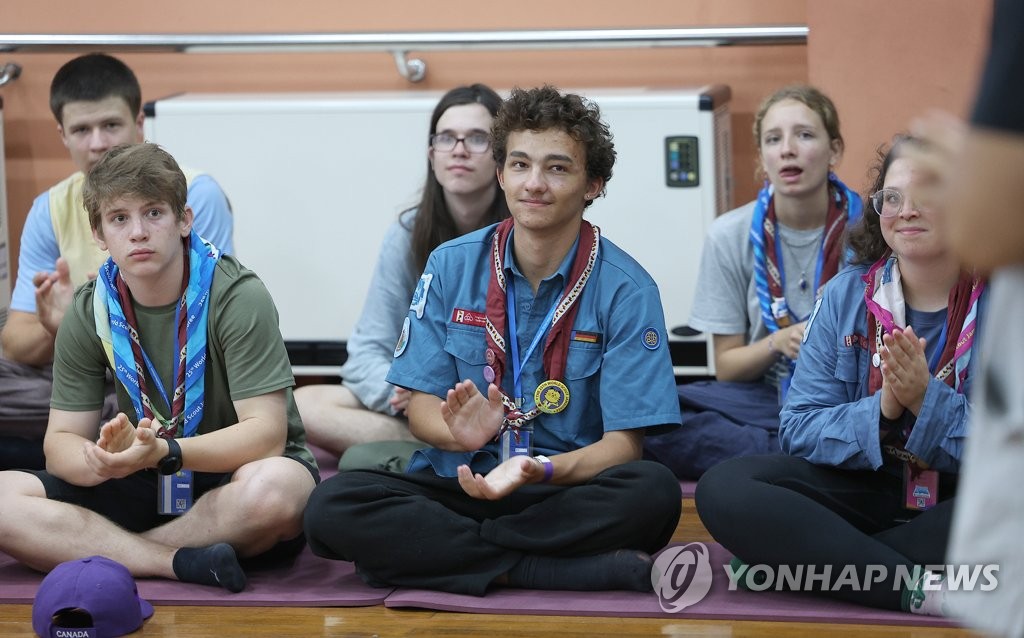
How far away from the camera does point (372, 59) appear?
4.42m

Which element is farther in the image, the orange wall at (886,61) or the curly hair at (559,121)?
the orange wall at (886,61)

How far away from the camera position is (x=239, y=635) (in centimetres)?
224

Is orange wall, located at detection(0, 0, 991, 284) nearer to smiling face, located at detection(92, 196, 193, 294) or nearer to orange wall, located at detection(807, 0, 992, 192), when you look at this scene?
orange wall, located at detection(807, 0, 992, 192)

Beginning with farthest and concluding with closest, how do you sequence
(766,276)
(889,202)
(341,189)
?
(341,189) < (766,276) < (889,202)

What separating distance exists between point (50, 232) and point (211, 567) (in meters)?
1.32

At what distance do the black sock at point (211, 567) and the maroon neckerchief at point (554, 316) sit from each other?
601mm

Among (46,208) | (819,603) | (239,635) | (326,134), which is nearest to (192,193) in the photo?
(46,208)

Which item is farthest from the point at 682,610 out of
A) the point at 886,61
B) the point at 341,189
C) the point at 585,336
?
the point at 341,189

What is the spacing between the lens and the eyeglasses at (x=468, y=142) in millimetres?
3305

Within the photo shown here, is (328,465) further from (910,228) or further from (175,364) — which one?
(910,228)

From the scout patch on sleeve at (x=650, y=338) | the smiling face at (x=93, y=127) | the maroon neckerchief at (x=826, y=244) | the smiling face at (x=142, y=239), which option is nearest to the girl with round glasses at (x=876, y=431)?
the scout patch on sleeve at (x=650, y=338)

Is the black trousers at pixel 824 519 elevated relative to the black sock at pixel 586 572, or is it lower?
elevated

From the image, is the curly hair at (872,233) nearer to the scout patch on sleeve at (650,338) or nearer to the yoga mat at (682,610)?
the scout patch on sleeve at (650,338)

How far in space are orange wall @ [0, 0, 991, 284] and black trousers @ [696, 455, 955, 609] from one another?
1.61 m
